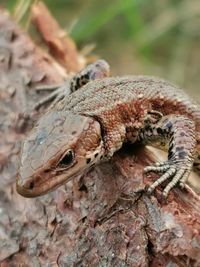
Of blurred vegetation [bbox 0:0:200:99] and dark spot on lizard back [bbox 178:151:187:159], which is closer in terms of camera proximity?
dark spot on lizard back [bbox 178:151:187:159]

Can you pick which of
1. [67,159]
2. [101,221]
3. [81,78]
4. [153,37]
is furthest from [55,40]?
[101,221]

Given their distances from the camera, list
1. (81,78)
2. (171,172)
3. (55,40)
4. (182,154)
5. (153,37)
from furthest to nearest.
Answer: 1. (153,37)
2. (55,40)
3. (81,78)
4. (182,154)
5. (171,172)

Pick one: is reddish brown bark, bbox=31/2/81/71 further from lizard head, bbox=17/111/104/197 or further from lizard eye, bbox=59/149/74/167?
lizard eye, bbox=59/149/74/167

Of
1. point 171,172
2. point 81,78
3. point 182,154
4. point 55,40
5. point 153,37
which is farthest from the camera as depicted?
point 153,37

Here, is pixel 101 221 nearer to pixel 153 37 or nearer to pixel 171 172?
pixel 171 172

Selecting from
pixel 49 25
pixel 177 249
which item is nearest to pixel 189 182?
pixel 177 249

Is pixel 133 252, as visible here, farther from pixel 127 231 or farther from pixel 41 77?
pixel 41 77

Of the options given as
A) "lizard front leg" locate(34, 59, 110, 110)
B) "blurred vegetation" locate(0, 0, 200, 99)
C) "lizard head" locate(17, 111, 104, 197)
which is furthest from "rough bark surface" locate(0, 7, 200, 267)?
"blurred vegetation" locate(0, 0, 200, 99)
